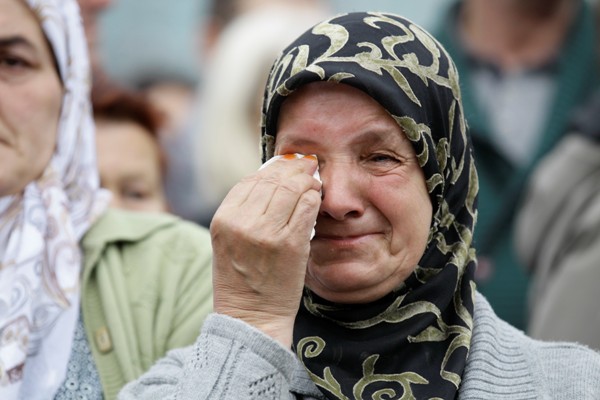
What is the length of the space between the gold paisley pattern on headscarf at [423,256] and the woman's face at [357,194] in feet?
0.14

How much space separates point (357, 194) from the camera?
3389mm

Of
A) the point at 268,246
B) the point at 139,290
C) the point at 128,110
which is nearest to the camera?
the point at 268,246

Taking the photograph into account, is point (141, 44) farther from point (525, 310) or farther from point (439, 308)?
point (439, 308)

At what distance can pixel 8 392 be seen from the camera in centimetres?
386

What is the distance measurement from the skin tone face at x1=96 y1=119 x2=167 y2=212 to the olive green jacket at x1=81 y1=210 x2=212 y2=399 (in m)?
1.09

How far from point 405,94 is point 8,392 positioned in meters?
1.38

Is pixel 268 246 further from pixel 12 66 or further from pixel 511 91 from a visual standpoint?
pixel 511 91

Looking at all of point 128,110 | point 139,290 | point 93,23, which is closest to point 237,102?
point 93,23

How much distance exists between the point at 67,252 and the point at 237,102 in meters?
2.61

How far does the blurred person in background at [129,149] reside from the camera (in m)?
5.46

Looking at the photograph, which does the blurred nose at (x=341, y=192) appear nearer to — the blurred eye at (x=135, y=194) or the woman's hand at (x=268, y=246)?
the woman's hand at (x=268, y=246)

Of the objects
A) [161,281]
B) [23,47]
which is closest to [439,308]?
[161,281]

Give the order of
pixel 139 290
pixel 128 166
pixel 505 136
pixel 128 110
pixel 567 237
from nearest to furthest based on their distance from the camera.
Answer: pixel 139 290 → pixel 567 237 → pixel 128 166 → pixel 128 110 → pixel 505 136

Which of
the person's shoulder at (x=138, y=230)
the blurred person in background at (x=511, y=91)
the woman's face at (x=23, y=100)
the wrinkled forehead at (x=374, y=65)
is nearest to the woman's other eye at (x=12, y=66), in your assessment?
the woman's face at (x=23, y=100)
